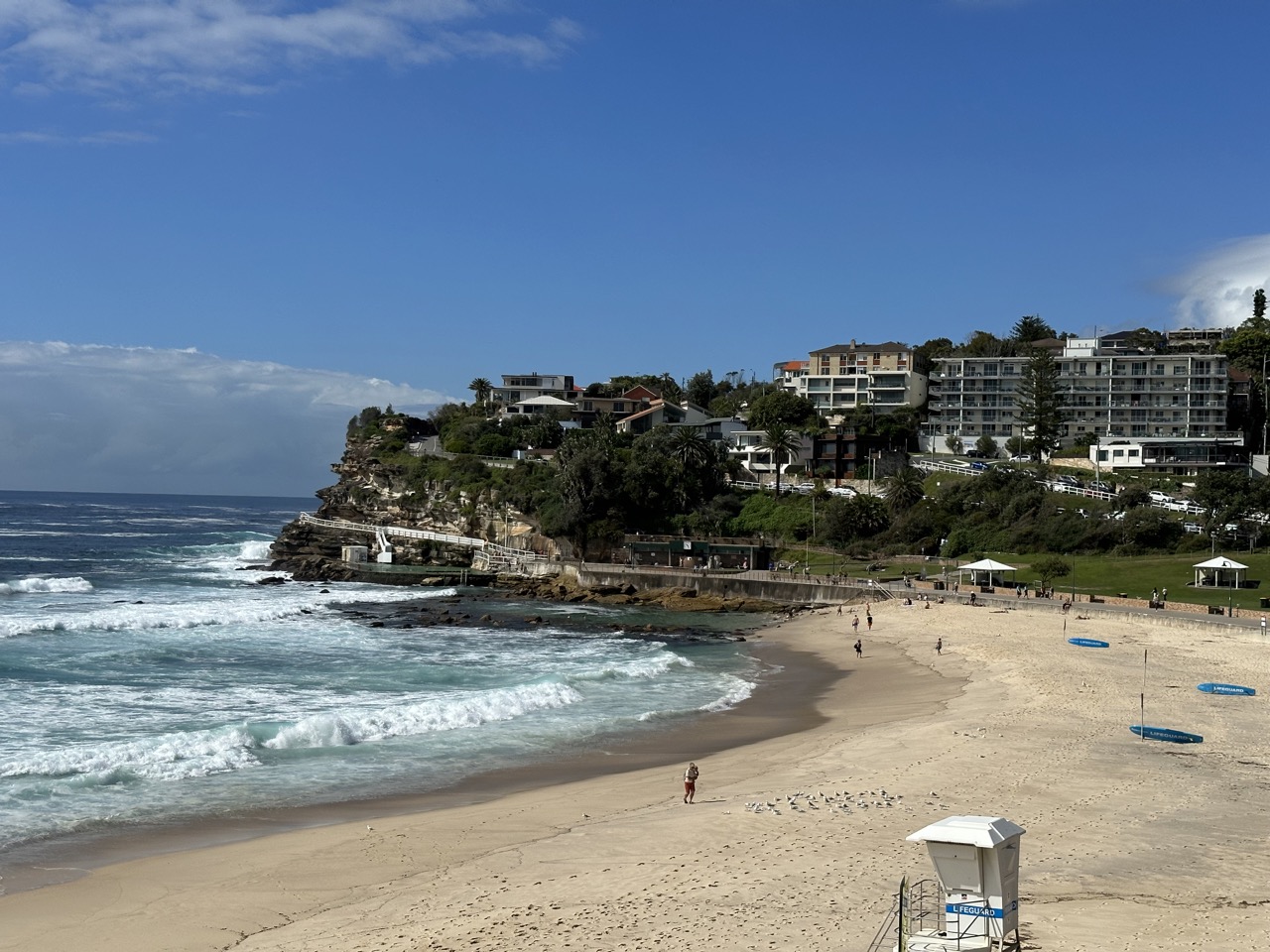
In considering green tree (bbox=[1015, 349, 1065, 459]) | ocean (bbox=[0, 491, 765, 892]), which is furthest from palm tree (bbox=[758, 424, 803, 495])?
ocean (bbox=[0, 491, 765, 892])

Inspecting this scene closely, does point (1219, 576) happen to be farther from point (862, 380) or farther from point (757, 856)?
point (862, 380)

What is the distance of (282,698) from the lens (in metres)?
32.6

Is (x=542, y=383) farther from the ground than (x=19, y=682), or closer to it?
farther from the ground

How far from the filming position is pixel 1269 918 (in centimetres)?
1307

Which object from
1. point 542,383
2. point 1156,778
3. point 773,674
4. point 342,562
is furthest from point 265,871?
point 542,383

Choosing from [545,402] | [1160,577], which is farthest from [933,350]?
[1160,577]

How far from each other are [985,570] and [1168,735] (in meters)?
34.9

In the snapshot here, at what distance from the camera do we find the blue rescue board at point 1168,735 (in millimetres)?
24578

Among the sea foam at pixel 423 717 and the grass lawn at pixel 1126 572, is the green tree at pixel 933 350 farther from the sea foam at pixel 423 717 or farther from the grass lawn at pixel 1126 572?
the sea foam at pixel 423 717

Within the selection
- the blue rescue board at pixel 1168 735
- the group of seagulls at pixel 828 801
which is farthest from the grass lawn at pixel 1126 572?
the group of seagulls at pixel 828 801

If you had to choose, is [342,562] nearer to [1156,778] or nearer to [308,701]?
[308,701]

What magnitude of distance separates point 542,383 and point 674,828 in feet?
418

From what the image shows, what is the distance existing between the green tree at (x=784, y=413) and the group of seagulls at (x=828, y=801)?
304 ft

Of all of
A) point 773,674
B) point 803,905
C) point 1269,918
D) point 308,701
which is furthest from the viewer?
point 773,674
